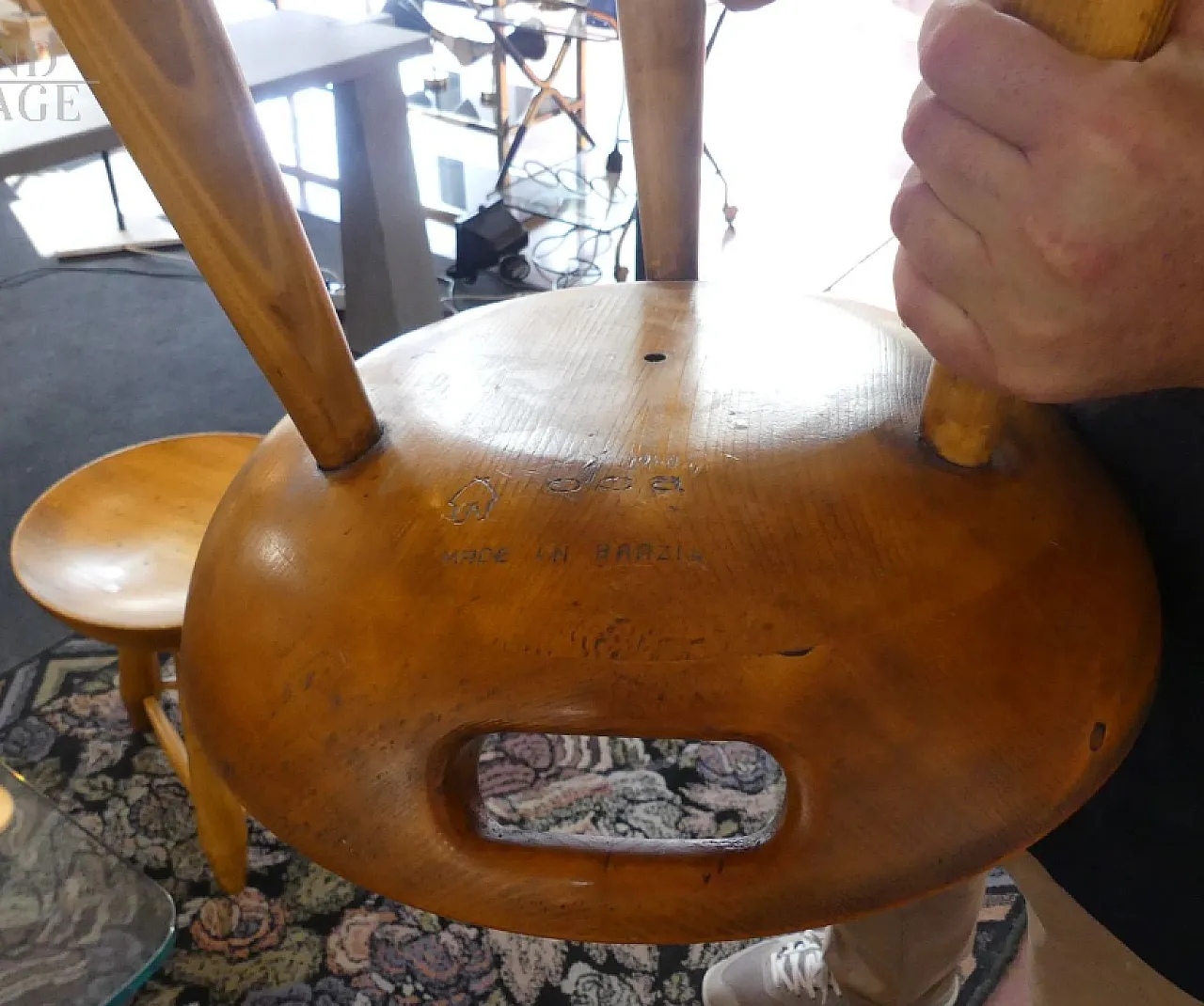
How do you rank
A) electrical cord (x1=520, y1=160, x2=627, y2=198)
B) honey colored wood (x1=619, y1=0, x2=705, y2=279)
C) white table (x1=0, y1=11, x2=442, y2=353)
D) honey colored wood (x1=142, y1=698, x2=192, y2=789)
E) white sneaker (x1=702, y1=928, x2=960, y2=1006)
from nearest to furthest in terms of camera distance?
honey colored wood (x1=619, y1=0, x2=705, y2=279), white sneaker (x1=702, y1=928, x2=960, y2=1006), honey colored wood (x1=142, y1=698, x2=192, y2=789), white table (x1=0, y1=11, x2=442, y2=353), electrical cord (x1=520, y1=160, x2=627, y2=198)

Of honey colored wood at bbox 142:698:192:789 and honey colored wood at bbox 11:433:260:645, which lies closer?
honey colored wood at bbox 11:433:260:645

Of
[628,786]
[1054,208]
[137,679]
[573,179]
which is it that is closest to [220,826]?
[137,679]

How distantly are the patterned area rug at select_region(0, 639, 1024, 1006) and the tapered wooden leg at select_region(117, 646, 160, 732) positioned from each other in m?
A: 0.06

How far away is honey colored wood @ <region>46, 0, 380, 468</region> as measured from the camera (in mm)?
279

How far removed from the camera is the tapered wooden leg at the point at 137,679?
4.23ft

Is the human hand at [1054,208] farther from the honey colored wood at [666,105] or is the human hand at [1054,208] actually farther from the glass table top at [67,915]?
the glass table top at [67,915]

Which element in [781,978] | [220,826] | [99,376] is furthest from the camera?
[99,376]

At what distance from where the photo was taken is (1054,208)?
10.8 inches

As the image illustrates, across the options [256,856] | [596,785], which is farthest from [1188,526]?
[256,856]

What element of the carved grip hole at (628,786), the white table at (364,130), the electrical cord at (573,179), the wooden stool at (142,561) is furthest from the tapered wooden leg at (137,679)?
the electrical cord at (573,179)

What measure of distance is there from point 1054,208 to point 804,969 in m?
0.86

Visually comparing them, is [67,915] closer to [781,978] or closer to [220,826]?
[220,826]

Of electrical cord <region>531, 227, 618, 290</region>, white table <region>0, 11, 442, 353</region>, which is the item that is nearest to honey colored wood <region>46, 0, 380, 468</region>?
white table <region>0, 11, 442, 353</region>

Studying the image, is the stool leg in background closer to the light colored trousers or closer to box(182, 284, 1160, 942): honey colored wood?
the light colored trousers
